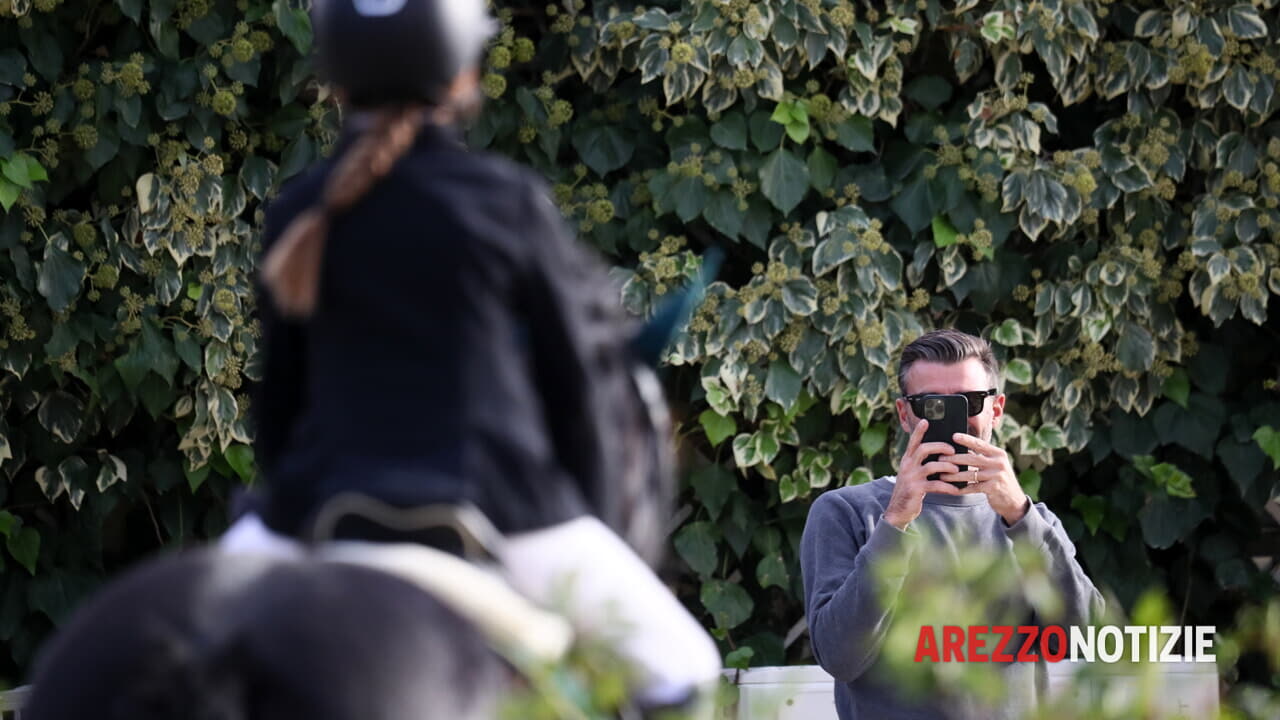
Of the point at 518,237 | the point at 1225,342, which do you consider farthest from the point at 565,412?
the point at 1225,342

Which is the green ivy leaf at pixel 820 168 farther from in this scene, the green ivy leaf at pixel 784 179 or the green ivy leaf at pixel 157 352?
the green ivy leaf at pixel 157 352

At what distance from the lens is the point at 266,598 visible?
1.04 metres

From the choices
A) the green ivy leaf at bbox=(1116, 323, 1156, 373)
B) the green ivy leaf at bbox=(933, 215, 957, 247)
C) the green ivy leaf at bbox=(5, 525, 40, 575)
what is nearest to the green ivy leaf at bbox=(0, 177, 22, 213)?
the green ivy leaf at bbox=(5, 525, 40, 575)

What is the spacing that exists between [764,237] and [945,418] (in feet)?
3.29

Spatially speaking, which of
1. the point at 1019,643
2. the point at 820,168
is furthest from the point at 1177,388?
the point at 1019,643

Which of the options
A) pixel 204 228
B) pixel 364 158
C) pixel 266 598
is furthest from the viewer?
pixel 204 228

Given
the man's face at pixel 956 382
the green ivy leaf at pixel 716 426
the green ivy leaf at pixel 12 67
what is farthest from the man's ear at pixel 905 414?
the green ivy leaf at pixel 12 67

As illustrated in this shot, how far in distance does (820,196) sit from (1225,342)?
1158mm

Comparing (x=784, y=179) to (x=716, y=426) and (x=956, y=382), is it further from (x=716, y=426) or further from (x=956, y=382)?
(x=956, y=382)

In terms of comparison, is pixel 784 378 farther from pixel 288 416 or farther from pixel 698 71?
pixel 288 416

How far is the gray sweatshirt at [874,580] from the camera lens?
2.58 m

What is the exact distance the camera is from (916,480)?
263 cm

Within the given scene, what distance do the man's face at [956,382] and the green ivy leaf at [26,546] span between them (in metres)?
2.13

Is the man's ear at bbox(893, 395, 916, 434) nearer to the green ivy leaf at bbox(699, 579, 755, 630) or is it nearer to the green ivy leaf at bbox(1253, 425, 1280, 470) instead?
the green ivy leaf at bbox(699, 579, 755, 630)
